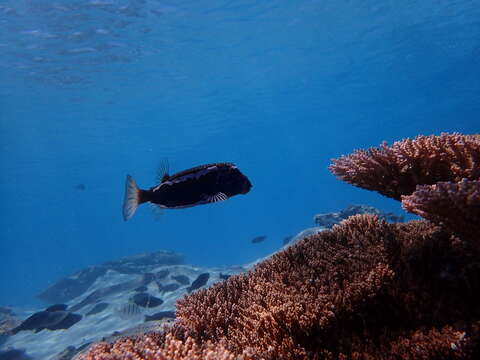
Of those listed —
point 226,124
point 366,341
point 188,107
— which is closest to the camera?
point 366,341

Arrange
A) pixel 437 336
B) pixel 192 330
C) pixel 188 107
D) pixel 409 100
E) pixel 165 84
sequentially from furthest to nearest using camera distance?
pixel 409 100
pixel 188 107
pixel 165 84
pixel 192 330
pixel 437 336

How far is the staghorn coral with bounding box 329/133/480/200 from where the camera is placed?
124 inches

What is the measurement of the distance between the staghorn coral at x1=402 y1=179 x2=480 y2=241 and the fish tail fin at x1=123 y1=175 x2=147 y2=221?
269 centimetres

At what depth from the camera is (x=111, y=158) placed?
2598 inches

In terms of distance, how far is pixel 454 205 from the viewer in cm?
225

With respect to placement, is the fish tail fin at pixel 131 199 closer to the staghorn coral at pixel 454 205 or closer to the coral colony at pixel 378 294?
the coral colony at pixel 378 294

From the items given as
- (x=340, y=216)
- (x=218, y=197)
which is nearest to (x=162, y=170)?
(x=218, y=197)

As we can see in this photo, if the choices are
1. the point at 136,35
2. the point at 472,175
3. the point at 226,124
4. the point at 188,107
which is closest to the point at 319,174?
the point at 226,124

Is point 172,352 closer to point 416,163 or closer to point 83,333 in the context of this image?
point 416,163

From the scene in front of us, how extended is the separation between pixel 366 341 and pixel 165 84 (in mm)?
37673

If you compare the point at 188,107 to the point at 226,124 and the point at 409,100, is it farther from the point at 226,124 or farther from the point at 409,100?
the point at 409,100

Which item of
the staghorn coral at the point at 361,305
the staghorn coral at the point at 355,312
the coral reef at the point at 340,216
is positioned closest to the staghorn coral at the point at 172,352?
the staghorn coral at the point at 355,312

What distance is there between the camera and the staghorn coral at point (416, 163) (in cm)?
315

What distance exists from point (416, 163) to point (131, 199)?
10.2 feet
